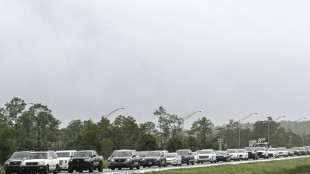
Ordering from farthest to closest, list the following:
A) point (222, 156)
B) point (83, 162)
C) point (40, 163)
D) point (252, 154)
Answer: point (252, 154) < point (222, 156) < point (83, 162) < point (40, 163)

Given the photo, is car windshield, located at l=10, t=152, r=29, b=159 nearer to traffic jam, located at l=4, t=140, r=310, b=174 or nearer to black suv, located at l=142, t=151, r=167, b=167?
Result: traffic jam, located at l=4, t=140, r=310, b=174

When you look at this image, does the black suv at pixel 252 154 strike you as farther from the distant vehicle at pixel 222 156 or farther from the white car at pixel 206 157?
the white car at pixel 206 157

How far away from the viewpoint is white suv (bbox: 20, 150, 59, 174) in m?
36.4

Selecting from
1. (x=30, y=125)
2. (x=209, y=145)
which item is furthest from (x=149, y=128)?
(x=30, y=125)

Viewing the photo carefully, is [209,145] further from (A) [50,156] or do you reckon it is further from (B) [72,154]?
(A) [50,156]

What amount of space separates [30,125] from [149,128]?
136 ft

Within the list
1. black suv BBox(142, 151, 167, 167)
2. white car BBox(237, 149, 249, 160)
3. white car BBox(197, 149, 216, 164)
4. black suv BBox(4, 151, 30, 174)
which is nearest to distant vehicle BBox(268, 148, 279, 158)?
white car BBox(237, 149, 249, 160)

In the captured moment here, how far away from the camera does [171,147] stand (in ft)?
364

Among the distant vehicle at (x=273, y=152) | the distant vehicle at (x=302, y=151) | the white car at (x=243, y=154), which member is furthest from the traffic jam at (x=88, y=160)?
the distant vehicle at (x=302, y=151)

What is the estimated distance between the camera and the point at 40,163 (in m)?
36.5

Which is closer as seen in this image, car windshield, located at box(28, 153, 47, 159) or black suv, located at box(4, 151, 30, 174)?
car windshield, located at box(28, 153, 47, 159)

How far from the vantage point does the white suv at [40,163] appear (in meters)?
36.4

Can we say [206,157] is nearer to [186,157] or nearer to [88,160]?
[186,157]

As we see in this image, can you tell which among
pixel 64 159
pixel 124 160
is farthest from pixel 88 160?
pixel 124 160
